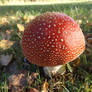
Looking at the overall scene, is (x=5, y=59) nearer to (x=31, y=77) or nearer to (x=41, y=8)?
(x=31, y=77)

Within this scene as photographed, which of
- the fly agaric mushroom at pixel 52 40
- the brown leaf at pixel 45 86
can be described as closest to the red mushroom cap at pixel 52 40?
the fly agaric mushroom at pixel 52 40

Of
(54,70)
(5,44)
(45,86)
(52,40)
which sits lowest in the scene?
(45,86)

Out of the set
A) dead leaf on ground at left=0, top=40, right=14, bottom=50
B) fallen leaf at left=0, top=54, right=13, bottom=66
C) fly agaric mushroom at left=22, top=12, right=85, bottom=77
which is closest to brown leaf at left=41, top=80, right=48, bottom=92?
fly agaric mushroom at left=22, top=12, right=85, bottom=77

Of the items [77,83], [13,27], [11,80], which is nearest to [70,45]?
[77,83]

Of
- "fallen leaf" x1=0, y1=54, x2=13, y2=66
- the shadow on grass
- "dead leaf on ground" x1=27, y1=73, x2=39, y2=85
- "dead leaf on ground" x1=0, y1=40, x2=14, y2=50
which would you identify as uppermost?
the shadow on grass

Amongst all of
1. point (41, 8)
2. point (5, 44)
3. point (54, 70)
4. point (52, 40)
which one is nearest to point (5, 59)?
point (5, 44)

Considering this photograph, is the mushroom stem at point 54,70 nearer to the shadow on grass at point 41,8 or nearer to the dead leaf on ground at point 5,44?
the dead leaf on ground at point 5,44

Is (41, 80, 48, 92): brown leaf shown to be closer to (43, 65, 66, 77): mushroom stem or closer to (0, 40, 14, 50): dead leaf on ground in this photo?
(43, 65, 66, 77): mushroom stem

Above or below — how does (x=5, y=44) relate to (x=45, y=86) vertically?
above
